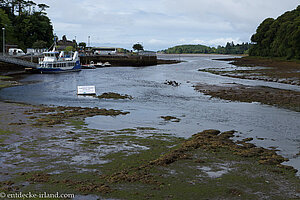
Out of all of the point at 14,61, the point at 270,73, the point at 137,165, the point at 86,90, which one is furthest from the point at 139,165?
the point at 14,61

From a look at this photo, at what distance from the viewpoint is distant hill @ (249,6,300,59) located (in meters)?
122

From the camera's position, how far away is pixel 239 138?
801 inches

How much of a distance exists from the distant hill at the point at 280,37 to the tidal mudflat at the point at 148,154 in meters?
105

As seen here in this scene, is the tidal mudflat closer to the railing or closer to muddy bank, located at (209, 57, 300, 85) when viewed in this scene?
muddy bank, located at (209, 57, 300, 85)

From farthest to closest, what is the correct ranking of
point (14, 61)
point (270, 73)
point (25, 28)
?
point (25, 28)
point (14, 61)
point (270, 73)

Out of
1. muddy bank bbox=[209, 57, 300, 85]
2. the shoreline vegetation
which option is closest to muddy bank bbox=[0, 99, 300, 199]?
the shoreline vegetation

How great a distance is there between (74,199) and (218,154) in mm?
8332

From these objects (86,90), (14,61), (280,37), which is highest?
(280,37)

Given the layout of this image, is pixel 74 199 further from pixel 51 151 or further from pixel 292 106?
pixel 292 106

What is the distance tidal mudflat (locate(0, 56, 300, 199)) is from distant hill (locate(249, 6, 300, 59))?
105237 mm

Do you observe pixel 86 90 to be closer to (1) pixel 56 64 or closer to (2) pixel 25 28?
(1) pixel 56 64

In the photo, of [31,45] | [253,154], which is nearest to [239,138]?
[253,154]

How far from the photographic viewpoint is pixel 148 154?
1577 centimetres

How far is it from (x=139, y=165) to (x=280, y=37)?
14401 cm
